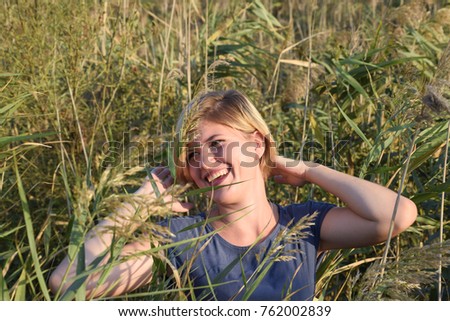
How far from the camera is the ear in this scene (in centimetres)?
212

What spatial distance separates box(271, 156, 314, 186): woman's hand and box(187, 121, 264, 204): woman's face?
0.11m

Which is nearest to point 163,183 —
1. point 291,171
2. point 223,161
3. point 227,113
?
point 223,161

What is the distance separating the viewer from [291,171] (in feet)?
7.05

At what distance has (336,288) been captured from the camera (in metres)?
2.45

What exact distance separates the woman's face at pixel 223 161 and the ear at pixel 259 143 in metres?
0.03

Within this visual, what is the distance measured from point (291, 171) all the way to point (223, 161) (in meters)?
0.27

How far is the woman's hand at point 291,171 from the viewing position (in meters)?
2.14

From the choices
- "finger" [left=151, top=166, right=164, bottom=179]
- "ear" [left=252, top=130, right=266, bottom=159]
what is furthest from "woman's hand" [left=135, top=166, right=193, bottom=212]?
"ear" [left=252, top=130, right=266, bottom=159]

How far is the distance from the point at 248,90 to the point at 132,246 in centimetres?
134

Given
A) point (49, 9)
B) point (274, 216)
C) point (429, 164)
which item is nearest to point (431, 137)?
point (429, 164)

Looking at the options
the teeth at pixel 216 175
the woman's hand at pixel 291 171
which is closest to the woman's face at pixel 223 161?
the teeth at pixel 216 175

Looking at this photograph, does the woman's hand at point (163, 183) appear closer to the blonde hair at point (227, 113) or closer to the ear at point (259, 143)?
the blonde hair at point (227, 113)
